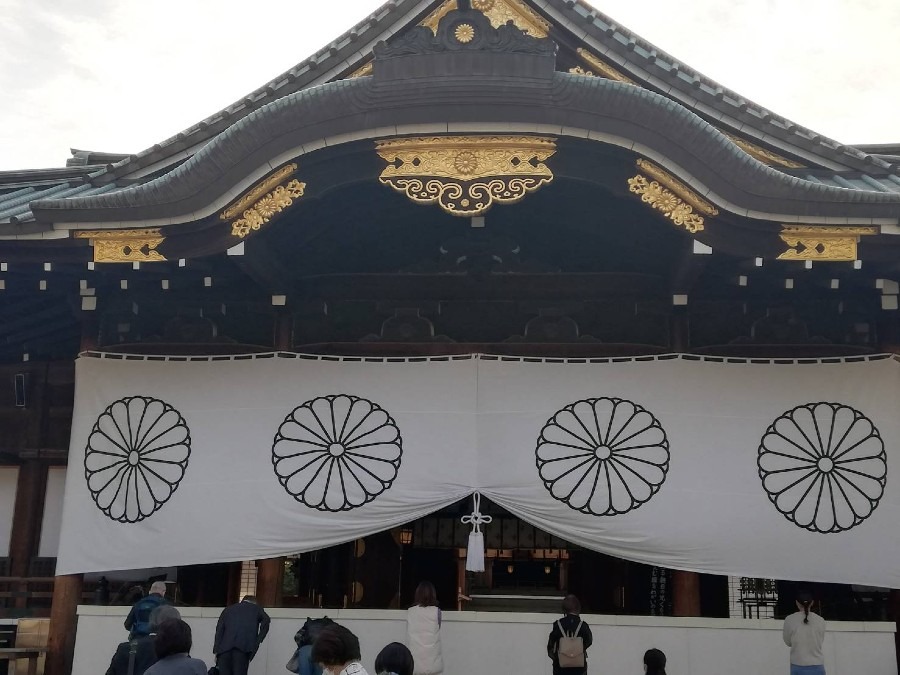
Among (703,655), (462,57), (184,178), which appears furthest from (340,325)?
(703,655)

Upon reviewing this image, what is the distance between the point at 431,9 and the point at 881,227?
415 cm

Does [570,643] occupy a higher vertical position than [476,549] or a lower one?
lower

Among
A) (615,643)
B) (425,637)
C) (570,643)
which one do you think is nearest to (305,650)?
(425,637)

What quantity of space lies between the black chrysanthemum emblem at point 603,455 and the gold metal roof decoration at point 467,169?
2032mm

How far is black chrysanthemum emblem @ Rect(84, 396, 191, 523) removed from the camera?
24.7 ft

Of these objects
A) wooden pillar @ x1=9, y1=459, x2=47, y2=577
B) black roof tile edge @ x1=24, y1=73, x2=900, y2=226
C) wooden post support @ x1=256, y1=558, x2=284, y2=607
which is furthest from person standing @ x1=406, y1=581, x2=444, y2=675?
wooden pillar @ x1=9, y1=459, x2=47, y2=577

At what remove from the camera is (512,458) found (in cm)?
735

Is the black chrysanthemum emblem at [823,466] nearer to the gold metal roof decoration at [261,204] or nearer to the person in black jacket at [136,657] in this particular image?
the gold metal roof decoration at [261,204]

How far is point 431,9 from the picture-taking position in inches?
307

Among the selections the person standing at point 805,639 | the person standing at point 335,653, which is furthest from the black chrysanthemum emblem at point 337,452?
the person standing at point 335,653

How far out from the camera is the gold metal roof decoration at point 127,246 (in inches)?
274

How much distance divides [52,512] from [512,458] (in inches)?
188

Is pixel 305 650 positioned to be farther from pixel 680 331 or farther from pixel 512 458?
pixel 680 331

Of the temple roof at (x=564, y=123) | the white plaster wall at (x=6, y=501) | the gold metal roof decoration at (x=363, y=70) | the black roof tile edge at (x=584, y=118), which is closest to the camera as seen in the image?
the black roof tile edge at (x=584, y=118)
